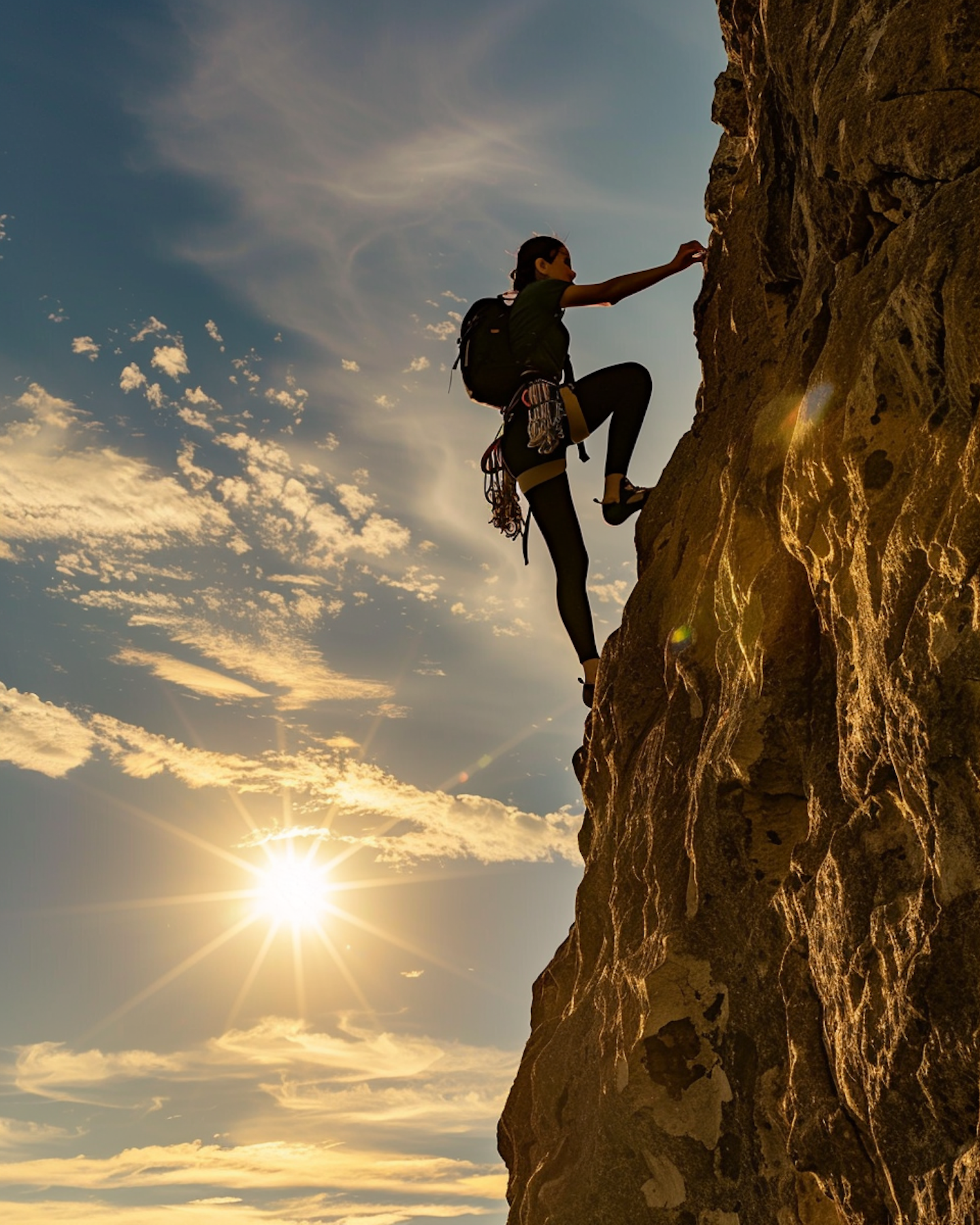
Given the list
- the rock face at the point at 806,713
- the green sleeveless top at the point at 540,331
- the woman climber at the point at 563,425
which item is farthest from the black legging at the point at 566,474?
the rock face at the point at 806,713

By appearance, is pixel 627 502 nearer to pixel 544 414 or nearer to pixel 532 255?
pixel 544 414

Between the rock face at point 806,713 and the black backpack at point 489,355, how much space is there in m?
1.77

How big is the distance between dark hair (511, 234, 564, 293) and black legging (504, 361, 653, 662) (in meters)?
1.26

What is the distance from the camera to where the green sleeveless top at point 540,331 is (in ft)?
30.0

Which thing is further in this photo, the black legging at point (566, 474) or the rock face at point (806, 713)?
the black legging at point (566, 474)

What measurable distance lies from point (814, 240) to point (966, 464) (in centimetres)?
270

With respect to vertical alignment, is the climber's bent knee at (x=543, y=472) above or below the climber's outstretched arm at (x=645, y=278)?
below

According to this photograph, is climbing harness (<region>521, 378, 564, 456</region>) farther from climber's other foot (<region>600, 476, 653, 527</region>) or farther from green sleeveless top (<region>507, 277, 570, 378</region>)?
climber's other foot (<region>600, 476, 653, 527</region>)

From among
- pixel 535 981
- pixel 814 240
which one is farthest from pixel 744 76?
pixel 535 981

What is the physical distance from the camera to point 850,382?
521cm

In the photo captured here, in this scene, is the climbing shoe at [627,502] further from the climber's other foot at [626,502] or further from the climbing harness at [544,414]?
the climbing harness at [544,414]

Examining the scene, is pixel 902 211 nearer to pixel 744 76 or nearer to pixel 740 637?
pixel 740 637

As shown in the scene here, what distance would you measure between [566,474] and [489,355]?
1.29 m

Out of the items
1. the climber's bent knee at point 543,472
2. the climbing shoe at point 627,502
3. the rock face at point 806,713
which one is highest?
the climber's bent knee at point 543,472
